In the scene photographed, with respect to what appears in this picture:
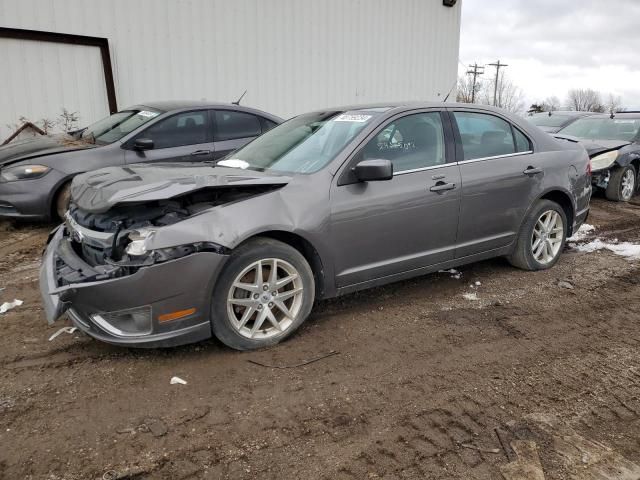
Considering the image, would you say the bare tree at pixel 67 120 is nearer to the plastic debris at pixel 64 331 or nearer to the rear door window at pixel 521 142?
the plastic debris at pixel 64 331

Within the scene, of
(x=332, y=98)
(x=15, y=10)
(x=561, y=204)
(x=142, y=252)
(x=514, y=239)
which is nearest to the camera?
(x=142, y=252)

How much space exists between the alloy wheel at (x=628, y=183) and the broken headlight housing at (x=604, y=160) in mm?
468

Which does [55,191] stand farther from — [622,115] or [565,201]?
[622,115]

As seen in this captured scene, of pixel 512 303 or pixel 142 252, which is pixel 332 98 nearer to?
pixel 512 303

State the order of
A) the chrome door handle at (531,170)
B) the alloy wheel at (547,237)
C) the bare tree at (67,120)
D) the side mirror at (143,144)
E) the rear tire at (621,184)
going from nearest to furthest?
the chrome door handle at (531,170), the alloy wheel at (547,237), the side mirror at (143,144), the rear tire at (621,184), the bare tree at (67,120)

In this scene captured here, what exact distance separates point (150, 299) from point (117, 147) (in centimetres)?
394

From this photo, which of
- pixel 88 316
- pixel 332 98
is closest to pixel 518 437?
pixel 88 316

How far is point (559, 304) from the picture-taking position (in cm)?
432

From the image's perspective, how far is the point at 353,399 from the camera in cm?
287

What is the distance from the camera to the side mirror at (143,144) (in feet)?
20.3

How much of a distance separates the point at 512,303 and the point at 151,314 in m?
2.89

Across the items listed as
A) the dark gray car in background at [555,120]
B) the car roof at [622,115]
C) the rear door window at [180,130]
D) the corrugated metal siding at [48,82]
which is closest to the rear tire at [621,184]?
the car roof at [622,115]

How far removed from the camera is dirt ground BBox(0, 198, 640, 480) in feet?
7.77

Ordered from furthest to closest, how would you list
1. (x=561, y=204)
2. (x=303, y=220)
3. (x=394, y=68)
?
(x=394, y=68) < (x=561, y=204) < (x=303, y=220)
